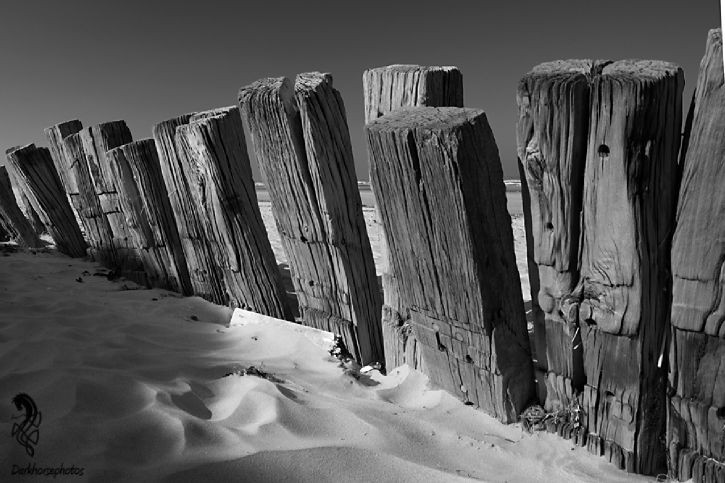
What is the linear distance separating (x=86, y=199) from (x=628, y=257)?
4495 millimetres

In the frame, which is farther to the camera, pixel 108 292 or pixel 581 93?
pixel 108 292

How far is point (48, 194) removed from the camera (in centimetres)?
505

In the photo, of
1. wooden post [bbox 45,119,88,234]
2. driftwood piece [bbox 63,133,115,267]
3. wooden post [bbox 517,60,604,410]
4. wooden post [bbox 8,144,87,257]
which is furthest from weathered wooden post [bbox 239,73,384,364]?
wooden post [bbox 8,144,87,257]

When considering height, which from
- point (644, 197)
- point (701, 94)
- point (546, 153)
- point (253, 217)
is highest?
point (701, 94)

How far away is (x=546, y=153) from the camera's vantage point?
1.62 m

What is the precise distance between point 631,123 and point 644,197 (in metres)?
0.24

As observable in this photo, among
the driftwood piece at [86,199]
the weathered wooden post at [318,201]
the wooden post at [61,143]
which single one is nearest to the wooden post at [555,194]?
the weathered wooden post at [318,201]

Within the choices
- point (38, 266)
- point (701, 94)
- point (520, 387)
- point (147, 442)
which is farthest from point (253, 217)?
point (38, 266)

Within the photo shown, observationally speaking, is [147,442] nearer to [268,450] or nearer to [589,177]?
[268,450]

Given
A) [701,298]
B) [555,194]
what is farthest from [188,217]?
[701,298]

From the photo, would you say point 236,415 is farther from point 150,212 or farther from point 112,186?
point 112,186

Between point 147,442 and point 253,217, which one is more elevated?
point 253,217

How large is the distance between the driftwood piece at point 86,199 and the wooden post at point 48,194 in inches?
21.5
